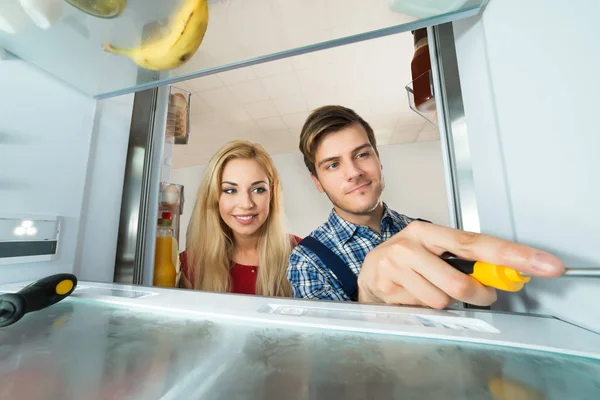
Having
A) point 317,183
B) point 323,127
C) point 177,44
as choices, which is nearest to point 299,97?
point 323,127

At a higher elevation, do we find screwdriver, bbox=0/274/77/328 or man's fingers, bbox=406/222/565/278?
man's fingers, bbox=406/222/565/278

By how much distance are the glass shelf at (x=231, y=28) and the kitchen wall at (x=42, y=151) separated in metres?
0.06

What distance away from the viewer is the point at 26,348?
236 millimetres

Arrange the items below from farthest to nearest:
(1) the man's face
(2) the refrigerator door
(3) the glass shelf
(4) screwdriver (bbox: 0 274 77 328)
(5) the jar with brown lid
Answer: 1. (1) the man's face
2. (5) the jar with brown lid
3. (3) the glass shelf
4. (4) screwdriver (bbox: 0 274 77 328)
5. (2) the refrigerator door

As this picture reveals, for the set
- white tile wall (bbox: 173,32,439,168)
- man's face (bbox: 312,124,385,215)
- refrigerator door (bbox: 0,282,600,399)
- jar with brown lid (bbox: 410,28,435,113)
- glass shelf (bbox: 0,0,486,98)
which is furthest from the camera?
white tile wall (bbox: 173,32,439,168)

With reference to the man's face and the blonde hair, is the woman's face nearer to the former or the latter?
the blonde hair

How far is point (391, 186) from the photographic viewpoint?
886mm

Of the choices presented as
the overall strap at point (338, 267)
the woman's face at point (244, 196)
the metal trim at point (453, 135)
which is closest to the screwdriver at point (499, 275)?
the metal trim at point (453, 135)

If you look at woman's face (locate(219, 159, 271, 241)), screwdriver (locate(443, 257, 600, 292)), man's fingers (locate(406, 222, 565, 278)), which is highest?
woman's face (locate(219, 159, 271, 241))

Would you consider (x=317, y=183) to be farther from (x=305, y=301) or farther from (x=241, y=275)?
(x=305, y=301)

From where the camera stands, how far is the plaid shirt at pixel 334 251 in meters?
0.71

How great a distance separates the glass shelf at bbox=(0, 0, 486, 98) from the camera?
0.42m

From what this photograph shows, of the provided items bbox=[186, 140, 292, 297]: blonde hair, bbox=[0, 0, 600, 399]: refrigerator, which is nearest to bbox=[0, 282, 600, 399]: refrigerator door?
bbox=[0, 0, 600, 399]: refrigerator

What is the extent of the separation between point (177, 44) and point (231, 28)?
0.12 m
